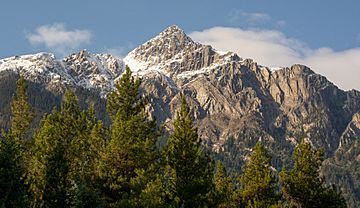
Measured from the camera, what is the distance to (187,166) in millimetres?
42500

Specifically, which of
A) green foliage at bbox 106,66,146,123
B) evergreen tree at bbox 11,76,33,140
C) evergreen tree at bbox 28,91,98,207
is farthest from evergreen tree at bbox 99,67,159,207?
evergreen tree at bbox 11,76,33,140

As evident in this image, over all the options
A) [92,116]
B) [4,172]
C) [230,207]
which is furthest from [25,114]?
[4,172]

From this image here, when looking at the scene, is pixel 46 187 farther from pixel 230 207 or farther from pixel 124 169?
pixel 230 207

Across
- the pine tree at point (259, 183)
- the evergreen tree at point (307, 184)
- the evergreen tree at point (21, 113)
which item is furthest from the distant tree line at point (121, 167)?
the evergreen tree at point (21, 113)

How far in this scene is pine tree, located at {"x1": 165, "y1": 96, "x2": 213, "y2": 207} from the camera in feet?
137

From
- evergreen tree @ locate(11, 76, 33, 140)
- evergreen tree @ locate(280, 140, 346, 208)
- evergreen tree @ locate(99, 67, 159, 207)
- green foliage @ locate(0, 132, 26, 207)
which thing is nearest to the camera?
green foliage @ locate(0, 132, 26, 207)

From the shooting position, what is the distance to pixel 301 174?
53.9 meters

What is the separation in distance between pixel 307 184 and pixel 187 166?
1675cm

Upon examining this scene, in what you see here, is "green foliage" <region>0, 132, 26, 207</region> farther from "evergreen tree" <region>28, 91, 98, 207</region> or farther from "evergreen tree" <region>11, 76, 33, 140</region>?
"evergreen tree" <region>11, 76, 33, 140</region>

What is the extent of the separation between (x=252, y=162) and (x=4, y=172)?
27.1 m

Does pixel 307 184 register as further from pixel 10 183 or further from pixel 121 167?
pixel 10 183

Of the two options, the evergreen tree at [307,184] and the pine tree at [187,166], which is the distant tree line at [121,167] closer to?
the pine tree at [187,166]

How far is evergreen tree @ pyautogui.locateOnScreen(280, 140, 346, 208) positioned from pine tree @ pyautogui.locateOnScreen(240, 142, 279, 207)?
1931 millimetres

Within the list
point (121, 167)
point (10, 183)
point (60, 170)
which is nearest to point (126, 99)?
point (121, 167)
